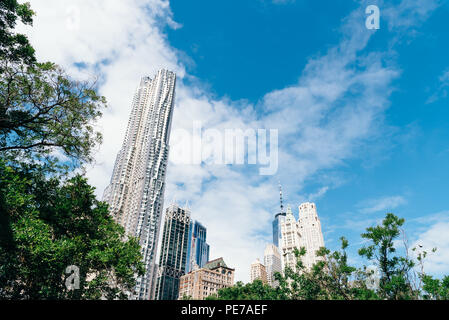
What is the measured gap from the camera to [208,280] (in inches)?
4003

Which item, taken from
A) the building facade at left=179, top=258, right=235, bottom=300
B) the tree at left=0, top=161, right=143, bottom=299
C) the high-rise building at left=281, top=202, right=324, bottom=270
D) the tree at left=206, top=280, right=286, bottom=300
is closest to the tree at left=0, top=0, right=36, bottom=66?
the tree at left=0, top=161, right=143, bottom=299

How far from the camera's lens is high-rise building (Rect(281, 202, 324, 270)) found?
140 meters

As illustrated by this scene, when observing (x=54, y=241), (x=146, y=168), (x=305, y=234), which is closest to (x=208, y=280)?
(x=146, y=168)

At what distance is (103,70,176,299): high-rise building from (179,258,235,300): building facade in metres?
14.7

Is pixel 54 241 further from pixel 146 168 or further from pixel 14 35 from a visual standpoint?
pixel 146 168

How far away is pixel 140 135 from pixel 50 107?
109 metres

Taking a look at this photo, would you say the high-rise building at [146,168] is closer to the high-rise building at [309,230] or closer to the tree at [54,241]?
the tree at [54,241]

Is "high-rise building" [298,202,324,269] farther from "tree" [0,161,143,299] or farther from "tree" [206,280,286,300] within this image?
"tree" [0,161,143,299]

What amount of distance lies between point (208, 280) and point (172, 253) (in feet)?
206

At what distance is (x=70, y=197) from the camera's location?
17.6m

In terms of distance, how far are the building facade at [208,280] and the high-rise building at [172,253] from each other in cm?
3372
